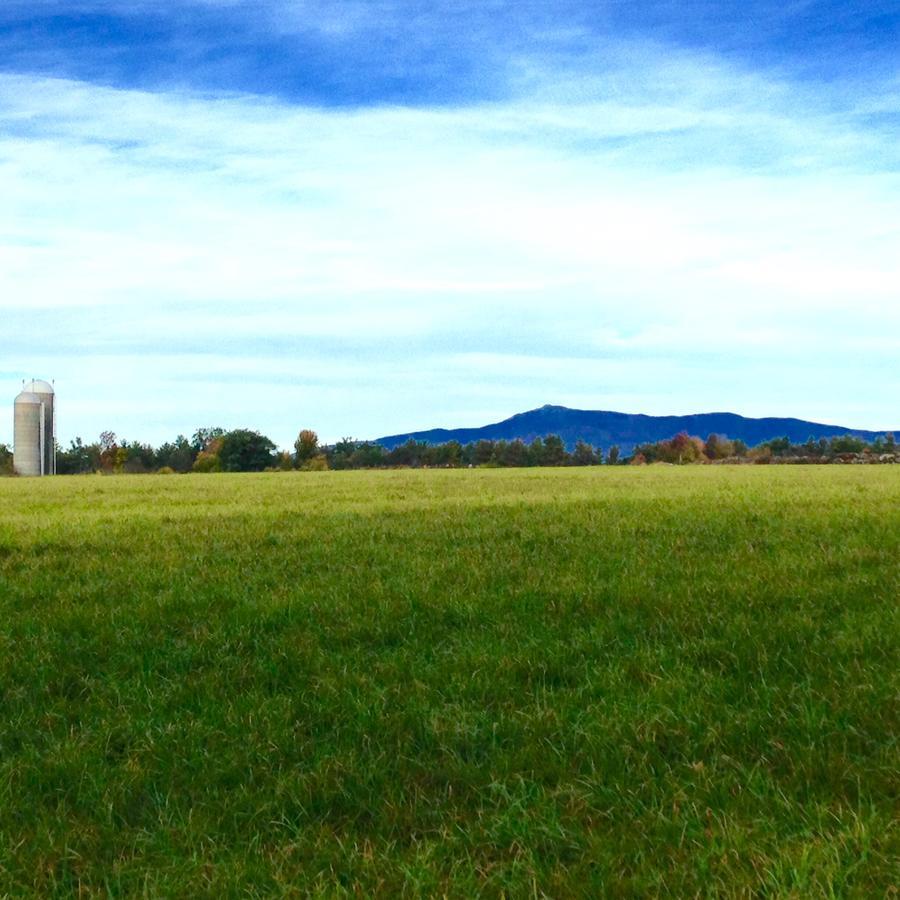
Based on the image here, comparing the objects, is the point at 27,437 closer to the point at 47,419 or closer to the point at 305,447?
the point at 47,419

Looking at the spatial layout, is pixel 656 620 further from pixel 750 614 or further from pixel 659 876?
pixel 659 876

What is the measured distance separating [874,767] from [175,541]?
34.9ft

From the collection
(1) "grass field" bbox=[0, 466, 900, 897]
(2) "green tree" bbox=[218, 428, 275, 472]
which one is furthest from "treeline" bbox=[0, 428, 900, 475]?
(1) "grass field" bbox=[0, 466, 900, 897]

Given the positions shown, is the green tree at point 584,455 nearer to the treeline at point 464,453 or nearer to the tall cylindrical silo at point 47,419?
the treeline at point 464,453

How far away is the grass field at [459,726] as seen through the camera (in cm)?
365

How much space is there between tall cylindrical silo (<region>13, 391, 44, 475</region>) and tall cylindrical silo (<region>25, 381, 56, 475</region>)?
94cm

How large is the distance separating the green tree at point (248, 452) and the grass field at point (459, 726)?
84.6 metres

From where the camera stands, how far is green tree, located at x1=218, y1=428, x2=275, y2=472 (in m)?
93.3

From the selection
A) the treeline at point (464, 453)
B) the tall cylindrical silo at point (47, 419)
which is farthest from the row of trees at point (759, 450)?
the tall cylindrical silo at point (47, 419)

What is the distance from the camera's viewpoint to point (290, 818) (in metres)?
4.14

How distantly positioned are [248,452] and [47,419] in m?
20.0

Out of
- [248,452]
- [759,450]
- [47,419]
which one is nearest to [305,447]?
[248,452]

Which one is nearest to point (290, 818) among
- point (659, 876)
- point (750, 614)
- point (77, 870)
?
point (77, 870)

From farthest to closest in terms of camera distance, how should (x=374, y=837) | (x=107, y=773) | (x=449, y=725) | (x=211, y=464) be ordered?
(x=211, y=464), (x=449, y=725), (x=107, y=773), (x=374, y=837)
